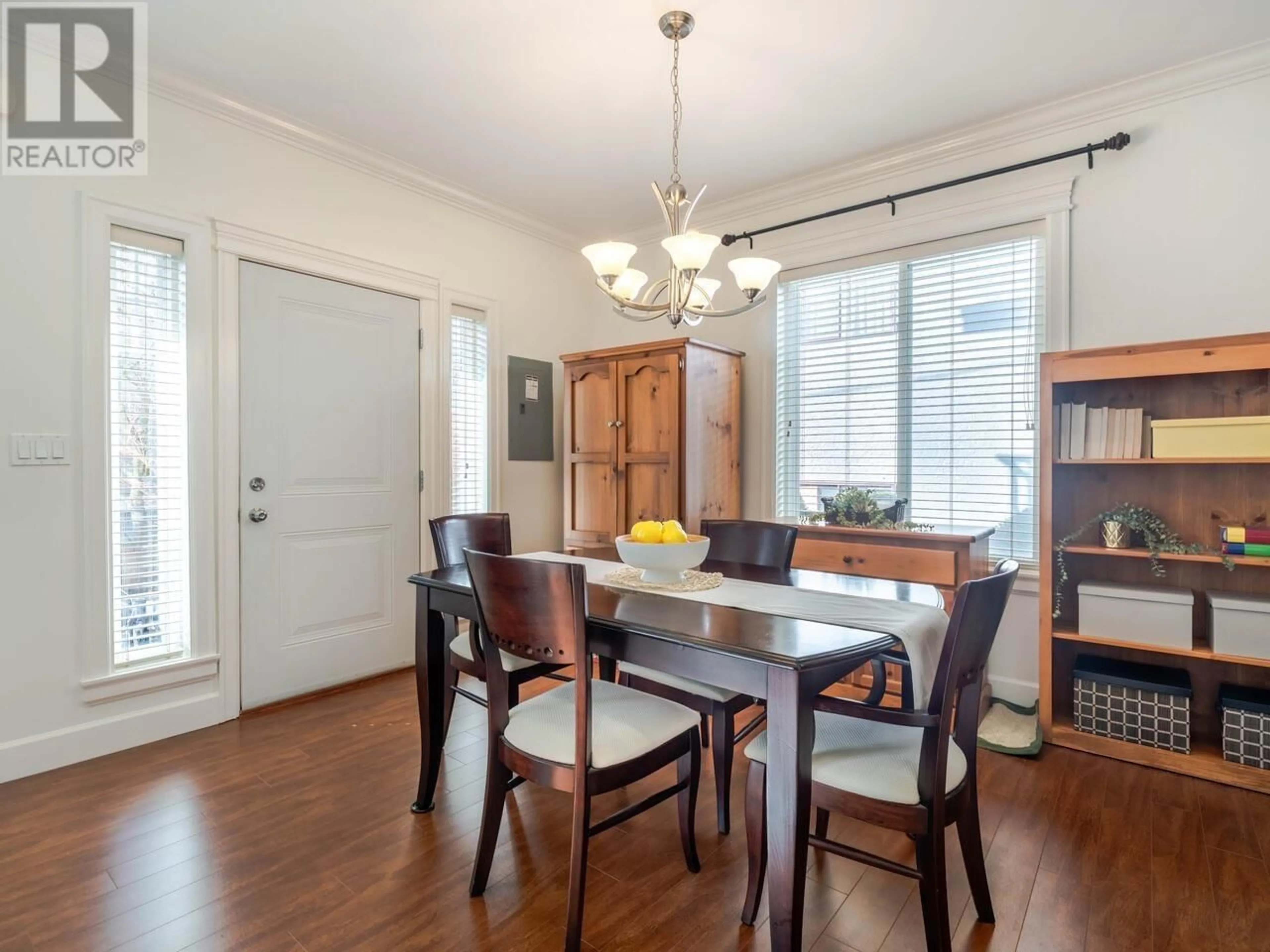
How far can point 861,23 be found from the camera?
89.0 inches

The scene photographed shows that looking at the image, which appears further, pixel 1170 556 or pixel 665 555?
pixel 1170 556

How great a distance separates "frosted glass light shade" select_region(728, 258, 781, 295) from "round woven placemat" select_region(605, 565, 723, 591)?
36.6 inches

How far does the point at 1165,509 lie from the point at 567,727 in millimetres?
2560

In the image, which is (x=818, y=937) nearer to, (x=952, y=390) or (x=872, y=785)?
(x=872, y=785)

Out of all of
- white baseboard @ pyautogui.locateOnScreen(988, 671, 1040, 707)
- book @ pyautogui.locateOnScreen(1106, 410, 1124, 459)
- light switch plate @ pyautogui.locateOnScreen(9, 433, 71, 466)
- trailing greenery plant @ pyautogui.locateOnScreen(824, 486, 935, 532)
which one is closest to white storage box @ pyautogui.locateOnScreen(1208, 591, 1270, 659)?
book @ pyautogui.locateOnScreen(1106, 410, 1124, 459)

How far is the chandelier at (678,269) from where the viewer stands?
1.97 metres

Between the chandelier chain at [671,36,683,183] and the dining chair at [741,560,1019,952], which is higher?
the chandelier chain at [671,36,683,183]

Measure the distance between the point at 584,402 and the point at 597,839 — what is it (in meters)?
2.45

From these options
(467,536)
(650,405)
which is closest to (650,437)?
(650,405)

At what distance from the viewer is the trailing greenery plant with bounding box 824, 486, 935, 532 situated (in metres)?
2.96

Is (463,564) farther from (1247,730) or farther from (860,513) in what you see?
(1247,730)

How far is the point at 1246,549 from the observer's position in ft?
7.47

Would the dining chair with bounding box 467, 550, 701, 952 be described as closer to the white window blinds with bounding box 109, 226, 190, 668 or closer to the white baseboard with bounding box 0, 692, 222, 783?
the white baseboard with bounding box 0, 692, 222, 783

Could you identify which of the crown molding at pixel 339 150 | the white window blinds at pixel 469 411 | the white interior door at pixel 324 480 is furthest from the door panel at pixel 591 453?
the crown molding at pixel 339 150
